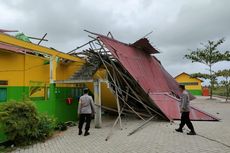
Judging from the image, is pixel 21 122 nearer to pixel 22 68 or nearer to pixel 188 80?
pixel 22 68

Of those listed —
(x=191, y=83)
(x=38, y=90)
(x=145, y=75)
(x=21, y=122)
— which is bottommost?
(x=21, y=122)

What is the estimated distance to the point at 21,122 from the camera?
830 cm

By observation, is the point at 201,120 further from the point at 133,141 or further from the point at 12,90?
the point at 12,90

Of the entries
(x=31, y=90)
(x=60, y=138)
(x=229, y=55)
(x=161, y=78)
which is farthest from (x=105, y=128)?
(x=229, y=55)

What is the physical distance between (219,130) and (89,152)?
5.52m

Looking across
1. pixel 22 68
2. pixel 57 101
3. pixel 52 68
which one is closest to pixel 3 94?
pixel 22 68

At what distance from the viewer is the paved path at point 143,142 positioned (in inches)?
299

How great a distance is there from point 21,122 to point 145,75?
8.39 meters

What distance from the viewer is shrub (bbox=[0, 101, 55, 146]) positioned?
8.16m

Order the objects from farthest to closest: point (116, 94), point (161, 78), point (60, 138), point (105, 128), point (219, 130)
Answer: point (161, 78) → point (116, 94) → point (105, 128) → point (219, 130) → point (60, 138)

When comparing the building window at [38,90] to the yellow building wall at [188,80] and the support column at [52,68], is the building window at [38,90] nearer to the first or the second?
the support column at [52,68]

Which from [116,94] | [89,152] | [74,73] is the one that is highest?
[74,73]

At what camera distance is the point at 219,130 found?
34.0 ft

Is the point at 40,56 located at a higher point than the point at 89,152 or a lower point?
higher
